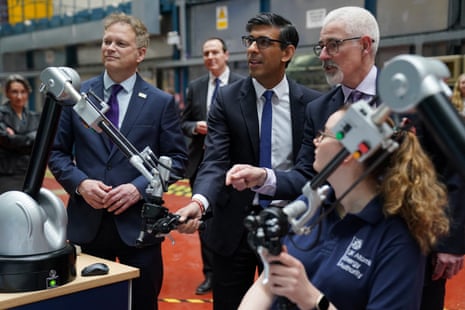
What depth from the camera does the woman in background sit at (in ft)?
13.6

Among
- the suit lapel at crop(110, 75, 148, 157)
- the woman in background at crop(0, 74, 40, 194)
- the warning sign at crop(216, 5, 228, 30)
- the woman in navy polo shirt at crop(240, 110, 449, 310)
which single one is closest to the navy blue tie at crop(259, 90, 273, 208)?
the suit lapel at crop(110, 75, 148, 157)

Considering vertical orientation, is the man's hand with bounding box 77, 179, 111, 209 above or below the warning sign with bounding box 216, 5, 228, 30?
below

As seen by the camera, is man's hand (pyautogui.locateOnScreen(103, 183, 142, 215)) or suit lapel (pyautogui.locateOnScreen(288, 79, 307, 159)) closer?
man's hand (pyautogui.locateOnScreen(103, 183, 142, 215))

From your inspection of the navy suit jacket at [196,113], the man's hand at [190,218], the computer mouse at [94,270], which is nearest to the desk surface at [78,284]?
the computer mouse at [94,270]

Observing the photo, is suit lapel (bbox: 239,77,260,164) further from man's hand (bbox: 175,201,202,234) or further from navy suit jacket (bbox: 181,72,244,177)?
navy suit jacket (bbox: 181,72,244,177)

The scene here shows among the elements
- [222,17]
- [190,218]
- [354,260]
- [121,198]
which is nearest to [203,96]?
[121,198]

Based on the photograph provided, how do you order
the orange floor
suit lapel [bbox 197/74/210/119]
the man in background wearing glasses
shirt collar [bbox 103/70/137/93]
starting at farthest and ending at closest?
suit lapel [bbox 197/74/210/119] → the orange floor → shirt collar [bbox 103/70/137/93] → the man in background wearing glasses

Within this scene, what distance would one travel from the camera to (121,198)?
7.49 ft

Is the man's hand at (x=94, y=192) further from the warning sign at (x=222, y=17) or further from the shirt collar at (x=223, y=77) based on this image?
the warning sign at (x=222, y=17)

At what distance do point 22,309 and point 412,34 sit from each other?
6.00 metres

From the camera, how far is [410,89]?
0.79 metres

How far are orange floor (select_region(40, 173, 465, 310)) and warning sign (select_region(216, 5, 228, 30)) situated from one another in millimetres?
4632

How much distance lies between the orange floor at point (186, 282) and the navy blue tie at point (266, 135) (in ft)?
2.34

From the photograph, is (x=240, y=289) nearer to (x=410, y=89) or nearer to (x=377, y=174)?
(x=377, y=174)
